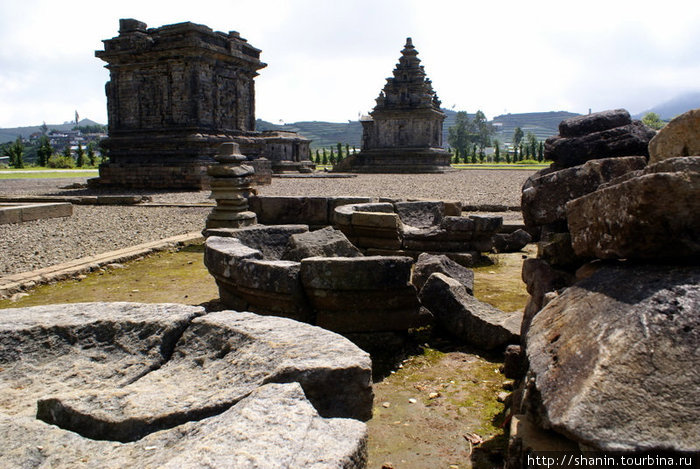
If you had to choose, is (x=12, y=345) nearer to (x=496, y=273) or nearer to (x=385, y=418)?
(x=385, y=418)

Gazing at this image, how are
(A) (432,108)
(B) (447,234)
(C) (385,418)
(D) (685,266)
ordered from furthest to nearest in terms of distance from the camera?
(A) (432,108) → (B) (447,234) → (C) (385,418) → (D) (685,266)

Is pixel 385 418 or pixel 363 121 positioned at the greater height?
pixel 363 121

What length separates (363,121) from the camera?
39688mm

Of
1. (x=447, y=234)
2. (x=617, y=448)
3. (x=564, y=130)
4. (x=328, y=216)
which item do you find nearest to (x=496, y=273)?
(x=447, y=234)

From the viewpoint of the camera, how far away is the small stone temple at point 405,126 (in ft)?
112

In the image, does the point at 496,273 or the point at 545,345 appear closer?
the point at 545,345

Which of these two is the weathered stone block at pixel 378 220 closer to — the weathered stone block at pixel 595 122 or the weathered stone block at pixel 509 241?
the weathered stone block at pixel 509 241

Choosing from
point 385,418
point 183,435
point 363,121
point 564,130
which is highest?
point 363,121

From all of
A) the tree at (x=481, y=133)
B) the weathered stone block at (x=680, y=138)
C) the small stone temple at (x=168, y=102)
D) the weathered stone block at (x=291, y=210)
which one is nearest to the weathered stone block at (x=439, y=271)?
the weathered stone block at (x=680, y=138)

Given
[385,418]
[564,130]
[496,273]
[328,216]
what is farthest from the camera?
[328,216]

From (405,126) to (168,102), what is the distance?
1755cm

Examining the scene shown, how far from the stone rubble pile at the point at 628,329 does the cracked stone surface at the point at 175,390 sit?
0.77 metres

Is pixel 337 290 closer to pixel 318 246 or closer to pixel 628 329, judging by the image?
pixel 318 246

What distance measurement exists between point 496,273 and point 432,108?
2896 centimetres
